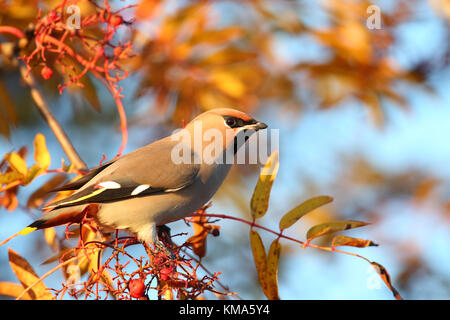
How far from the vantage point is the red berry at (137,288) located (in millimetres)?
2375

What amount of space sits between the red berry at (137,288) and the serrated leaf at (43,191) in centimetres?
78

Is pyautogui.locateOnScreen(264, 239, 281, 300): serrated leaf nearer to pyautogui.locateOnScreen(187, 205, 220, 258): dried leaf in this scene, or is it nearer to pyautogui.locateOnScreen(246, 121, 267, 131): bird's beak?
pyautogui.locateOnScreen(187, 205, 220, 258): dried leaf

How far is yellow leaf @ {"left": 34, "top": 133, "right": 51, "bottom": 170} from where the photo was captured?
9.03 feet

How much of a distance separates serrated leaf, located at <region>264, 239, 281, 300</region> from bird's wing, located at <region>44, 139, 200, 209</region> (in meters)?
0.59

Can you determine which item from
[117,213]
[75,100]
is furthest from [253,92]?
[117,213]

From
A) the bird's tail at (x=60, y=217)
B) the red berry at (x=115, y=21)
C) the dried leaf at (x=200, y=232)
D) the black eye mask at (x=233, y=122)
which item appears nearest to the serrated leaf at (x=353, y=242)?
the dried leaf at (x=200, y=232)

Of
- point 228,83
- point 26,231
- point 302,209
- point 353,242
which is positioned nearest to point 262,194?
point 302,209

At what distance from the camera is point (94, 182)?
8.92ft

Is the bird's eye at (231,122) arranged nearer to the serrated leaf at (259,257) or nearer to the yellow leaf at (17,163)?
the serrated leaf at (259,257)

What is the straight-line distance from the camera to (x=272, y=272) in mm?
2482

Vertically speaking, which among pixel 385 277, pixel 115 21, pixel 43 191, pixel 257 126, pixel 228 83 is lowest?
pixel 385 277

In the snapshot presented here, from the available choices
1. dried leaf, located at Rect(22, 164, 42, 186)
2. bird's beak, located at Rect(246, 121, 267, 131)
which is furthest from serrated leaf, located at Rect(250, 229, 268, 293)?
dried leaf, located at Rect(22, 164, 42, 186)

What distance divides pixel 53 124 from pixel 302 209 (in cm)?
139

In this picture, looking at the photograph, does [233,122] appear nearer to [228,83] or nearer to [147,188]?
[228,83]
